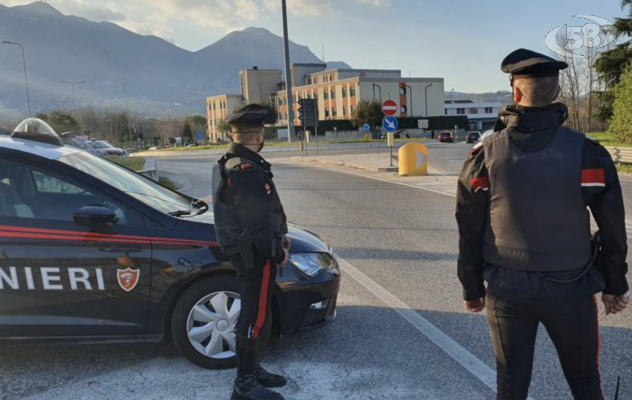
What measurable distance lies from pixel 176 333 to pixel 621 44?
3247 centimetres

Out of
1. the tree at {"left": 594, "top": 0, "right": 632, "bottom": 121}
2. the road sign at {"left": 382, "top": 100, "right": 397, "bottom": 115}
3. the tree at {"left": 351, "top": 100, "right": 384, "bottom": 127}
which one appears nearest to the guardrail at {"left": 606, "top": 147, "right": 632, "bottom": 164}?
the road sign at {"left": 382, "top": 100, "right": 397, "bottom": 115}

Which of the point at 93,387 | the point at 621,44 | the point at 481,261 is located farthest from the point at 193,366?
the point at 621,44

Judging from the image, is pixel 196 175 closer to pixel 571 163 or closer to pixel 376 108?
pixel 571 163

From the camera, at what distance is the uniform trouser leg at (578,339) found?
2066mm

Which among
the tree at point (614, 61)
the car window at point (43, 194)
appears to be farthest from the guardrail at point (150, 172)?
the tree at point (614, 61)

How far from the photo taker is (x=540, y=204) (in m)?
2.03

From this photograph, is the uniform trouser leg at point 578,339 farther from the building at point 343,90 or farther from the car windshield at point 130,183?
the building at point 343,90

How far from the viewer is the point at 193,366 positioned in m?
3.60

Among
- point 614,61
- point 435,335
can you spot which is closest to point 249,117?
point 435,335

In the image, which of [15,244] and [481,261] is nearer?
[481,261]

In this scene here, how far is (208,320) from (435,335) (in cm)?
182

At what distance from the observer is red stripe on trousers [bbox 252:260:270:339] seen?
3004 millimetres

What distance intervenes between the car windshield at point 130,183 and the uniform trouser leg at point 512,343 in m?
2.43

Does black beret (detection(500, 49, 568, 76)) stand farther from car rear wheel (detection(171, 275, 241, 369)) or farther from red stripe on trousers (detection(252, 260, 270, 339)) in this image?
car rear wheel (detection(171, 275, 241, 369))
